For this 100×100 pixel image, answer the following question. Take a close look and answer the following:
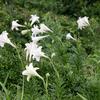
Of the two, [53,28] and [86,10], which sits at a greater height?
[86,10]

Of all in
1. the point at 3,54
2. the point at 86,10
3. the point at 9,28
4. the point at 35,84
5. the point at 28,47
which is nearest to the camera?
the point at 28,47

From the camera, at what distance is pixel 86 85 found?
16.5 ft

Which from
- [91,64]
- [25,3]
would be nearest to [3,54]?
[91,64]

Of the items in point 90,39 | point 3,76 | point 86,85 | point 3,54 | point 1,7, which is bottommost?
point 86,85

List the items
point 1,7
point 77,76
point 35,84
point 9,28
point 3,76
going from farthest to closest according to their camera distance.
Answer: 1. point 1,7
2. point 9,28
3. point 3,76
4. point 77,76
5. point 35,84

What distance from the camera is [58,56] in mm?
5902

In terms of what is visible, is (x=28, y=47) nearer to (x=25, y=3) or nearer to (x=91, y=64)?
(x=91, y=64)

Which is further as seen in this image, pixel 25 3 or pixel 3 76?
pixel 25 3

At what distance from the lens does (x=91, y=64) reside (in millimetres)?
6172

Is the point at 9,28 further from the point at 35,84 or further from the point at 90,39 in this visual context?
the point at 35,84

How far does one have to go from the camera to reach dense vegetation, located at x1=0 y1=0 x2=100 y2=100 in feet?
16.1

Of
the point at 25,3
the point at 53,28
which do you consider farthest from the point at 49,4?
the point at 53,28

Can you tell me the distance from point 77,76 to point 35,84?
2.37ft

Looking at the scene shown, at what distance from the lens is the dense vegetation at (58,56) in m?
4.90
